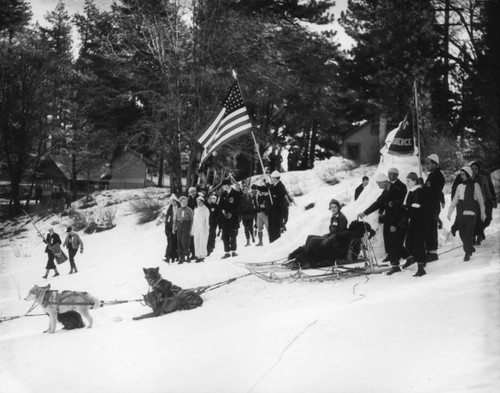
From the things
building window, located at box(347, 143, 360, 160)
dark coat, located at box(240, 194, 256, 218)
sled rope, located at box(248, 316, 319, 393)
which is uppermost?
building window, located at box(347, 143, 360, 160)

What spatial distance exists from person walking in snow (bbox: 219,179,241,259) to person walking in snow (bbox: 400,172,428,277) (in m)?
4.57

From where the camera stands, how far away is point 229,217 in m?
11.6

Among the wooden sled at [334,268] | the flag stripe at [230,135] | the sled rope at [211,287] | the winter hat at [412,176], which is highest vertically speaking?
the flag stripe at [230,135]

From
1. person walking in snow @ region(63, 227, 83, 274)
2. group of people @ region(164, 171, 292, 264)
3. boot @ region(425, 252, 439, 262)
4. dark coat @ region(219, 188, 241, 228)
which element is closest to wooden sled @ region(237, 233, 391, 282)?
boot @ region(425, 252, 439, 262)

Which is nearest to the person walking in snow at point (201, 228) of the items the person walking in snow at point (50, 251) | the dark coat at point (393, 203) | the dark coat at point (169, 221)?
the dark coat at point (169, 221)

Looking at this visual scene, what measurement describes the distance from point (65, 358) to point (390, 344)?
3637mm

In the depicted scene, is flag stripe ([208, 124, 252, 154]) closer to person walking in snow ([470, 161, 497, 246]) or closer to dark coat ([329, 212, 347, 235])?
dark coat ([329, 212, 347, 235])

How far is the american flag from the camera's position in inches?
422

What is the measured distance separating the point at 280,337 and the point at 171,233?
6394 millimetres

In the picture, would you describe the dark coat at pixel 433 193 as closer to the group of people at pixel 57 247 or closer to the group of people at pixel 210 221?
the group of people at pixel 210 221

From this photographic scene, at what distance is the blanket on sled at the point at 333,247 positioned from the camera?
8.35 meters

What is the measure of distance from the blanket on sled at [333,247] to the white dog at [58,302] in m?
3.42

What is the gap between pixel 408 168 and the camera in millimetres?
9602

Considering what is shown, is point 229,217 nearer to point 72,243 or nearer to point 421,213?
point 72,243
